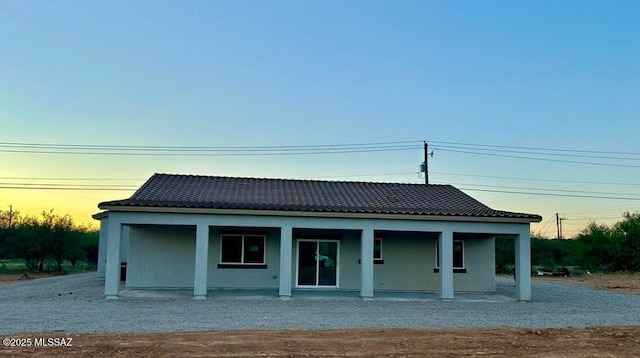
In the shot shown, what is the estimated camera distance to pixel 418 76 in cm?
1855

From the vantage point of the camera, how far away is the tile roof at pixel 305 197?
1598 centimetres

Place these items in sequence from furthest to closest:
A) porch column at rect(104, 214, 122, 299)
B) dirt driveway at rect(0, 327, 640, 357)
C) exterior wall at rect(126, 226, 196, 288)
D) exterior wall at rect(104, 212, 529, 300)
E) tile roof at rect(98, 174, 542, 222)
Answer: exterior wall at rect(126, 226, 196, 288) < tile roof at rect(98, 174, 542, 222) < exterior wall at rect(104, 212, 529, 300) < porch column at rect(104, 214, 122, 299) < dirt driveway at rect(0, 327, 640, 357)

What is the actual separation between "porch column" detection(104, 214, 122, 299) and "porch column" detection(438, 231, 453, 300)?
995 cm

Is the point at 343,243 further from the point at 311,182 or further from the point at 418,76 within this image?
the point at 418,76

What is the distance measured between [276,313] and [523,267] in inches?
339

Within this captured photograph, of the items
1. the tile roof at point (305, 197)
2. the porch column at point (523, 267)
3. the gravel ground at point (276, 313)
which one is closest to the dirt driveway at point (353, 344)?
the gravel ground at point (276, 313)

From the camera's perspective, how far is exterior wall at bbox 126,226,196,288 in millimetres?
17781

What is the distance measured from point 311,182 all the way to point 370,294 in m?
7.23

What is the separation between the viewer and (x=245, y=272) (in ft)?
60.0

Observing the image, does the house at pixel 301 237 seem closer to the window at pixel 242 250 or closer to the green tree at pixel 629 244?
the window at pixel 242 250

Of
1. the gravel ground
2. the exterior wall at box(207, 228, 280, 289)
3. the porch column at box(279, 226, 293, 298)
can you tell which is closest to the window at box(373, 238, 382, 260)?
the gravel ground

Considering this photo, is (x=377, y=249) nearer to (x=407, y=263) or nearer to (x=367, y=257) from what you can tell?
(x=407, y=263)

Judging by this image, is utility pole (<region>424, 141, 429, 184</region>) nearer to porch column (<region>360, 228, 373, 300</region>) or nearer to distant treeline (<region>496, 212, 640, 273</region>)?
distant treeline (<region>496, 212, 640, 273</region>)

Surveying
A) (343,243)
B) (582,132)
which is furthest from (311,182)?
(582,132)
